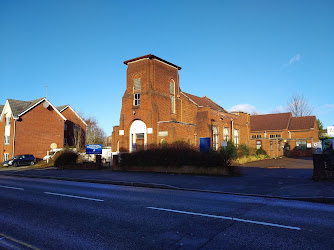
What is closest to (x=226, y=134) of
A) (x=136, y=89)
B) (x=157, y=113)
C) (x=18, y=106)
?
(x=157, y=113)

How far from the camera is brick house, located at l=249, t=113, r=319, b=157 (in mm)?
46344

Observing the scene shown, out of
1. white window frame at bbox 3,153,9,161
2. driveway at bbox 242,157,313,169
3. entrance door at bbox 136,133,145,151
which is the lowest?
driveway at bbox 242,157,313,169

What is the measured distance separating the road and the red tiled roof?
1863 inches

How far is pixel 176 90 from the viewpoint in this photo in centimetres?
3325

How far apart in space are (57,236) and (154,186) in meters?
8.06

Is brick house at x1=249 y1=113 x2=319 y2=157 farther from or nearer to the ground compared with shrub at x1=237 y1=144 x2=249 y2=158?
farther from the ground

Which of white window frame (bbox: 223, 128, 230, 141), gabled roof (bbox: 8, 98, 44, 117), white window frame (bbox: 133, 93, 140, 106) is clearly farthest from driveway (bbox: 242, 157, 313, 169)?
gabled roof (bbox: 8, 98, 44, 117)

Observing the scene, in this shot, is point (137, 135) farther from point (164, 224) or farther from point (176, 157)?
point (164, 224)

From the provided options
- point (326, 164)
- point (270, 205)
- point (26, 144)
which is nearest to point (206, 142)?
point (326, 164)

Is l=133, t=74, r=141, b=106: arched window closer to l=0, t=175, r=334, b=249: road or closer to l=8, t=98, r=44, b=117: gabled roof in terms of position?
l=8, t=98, r=44, b=117: gabled roof

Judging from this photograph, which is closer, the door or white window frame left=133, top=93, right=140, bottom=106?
the door

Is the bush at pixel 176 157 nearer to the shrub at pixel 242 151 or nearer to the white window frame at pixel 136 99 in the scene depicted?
the white window frame at pixel 136 99

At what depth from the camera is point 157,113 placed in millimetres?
28578

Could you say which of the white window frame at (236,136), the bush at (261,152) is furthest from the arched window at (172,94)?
the bush at (261,152)
